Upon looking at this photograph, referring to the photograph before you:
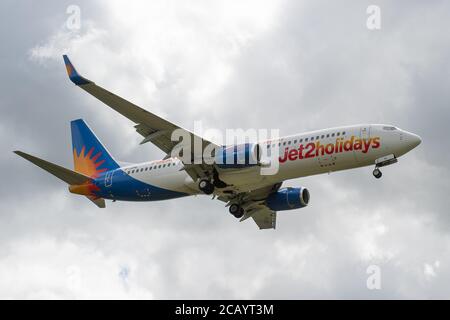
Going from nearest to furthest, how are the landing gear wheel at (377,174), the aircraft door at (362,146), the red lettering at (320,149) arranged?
the landing gear wheel at (377,174) < the aircraft door at (362,146) < the red lettering at (320,149)

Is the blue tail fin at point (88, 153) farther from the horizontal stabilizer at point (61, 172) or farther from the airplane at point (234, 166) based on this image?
the horizontal stabilizer at point (61, 172)

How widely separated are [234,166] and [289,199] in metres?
8.72

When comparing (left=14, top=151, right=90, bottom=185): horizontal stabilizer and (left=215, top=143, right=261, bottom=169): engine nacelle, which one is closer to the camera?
(left=215, top=143, right=261, bottom=169): engine nacelle

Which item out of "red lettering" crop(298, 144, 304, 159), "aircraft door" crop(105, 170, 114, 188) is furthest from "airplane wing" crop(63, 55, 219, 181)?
"aircraft door" crop(105, 170, 114, 188)

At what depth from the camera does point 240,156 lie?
60062mm

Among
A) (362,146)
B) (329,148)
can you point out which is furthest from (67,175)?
(362,146)

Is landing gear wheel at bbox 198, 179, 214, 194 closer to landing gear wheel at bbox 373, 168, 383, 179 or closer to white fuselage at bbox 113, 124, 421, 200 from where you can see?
white fuselage at bbox 113, 124, 421, 200

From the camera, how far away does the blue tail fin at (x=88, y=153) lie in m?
70.9

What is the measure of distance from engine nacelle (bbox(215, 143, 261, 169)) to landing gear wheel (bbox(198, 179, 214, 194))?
189cm

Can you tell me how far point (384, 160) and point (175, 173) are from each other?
613 inches

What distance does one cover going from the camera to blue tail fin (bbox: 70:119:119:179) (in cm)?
7094

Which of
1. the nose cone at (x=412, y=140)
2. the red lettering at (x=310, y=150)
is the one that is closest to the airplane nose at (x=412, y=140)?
the nose cone at (x=412, y=140)

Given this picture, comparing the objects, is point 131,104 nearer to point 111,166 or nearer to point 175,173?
point 175,173

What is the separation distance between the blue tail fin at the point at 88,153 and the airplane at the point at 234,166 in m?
0.11
